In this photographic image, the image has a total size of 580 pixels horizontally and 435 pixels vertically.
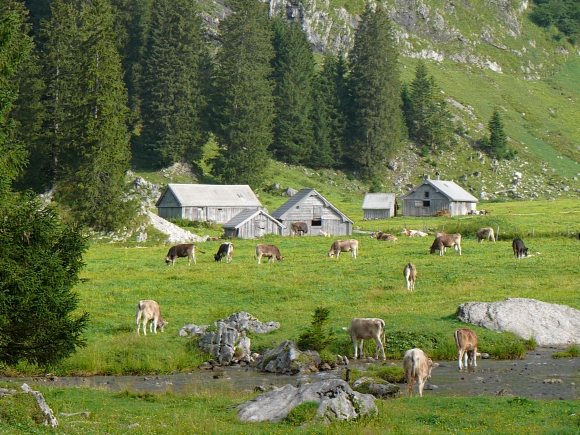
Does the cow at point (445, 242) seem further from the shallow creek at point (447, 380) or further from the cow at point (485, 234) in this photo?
the shallow creek at point (447, 380)

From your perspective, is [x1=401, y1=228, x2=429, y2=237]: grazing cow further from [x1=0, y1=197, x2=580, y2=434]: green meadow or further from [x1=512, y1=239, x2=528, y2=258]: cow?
[x1=512, y1=239, x2=528, y2=258]: cow

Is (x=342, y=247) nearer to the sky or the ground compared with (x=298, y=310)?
nearer to the sky

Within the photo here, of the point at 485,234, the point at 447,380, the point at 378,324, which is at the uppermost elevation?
the point at 485,234

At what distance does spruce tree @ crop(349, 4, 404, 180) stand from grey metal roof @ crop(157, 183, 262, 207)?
37.4 m

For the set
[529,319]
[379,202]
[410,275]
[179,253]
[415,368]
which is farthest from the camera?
[379,202]

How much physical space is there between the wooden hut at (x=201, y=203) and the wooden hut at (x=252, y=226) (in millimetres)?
7024

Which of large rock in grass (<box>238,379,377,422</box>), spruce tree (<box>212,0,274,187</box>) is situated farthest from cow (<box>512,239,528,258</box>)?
spruce tree (<box>212,0,274,187</box>)

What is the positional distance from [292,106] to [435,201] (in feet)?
80.7

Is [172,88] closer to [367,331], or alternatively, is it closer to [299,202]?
[299,202]

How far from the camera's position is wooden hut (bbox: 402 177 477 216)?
10362 cm

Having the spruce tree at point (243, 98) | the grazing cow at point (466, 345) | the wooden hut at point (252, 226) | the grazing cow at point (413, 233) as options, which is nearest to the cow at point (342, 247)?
the grazing cow at point (413, 233)

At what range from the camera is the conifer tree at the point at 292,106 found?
11544cm

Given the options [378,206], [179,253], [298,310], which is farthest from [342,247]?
[378,206]

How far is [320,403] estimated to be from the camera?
1933 centimetres
